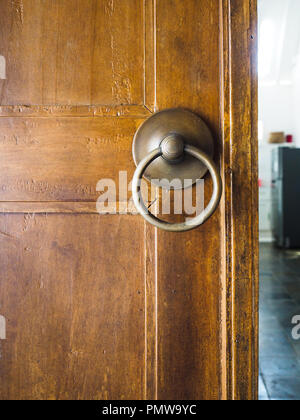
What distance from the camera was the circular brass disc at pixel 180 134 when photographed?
52 cm

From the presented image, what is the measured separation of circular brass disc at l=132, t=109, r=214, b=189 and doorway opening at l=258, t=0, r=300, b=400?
4.02 ft

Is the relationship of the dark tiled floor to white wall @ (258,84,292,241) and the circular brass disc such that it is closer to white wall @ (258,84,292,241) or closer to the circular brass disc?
the circular brass disc

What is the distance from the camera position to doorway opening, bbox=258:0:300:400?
67.2 inches

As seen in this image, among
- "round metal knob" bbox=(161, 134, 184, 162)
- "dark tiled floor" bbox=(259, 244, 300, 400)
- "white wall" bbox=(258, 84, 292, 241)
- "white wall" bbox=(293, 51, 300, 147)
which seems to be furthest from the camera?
"white wall" bbox=(258, 84, 292, 241)

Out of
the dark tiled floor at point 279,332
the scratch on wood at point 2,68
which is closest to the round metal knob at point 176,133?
the scratch on wood at point 2,68

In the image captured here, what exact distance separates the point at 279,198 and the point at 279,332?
110 inches

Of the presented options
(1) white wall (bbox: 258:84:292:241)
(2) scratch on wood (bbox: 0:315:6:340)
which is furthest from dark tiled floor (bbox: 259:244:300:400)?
(1) white wall (bbox: 258:84:292:241)

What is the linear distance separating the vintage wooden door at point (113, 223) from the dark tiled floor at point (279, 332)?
1041mm

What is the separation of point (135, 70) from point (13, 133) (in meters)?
0.23

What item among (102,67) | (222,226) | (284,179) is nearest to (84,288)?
(222,226)

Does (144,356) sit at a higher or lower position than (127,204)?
lower

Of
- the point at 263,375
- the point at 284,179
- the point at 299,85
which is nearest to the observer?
the point at 263,375

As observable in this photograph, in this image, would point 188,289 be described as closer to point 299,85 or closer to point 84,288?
point 84,288

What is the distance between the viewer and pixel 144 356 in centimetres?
55
